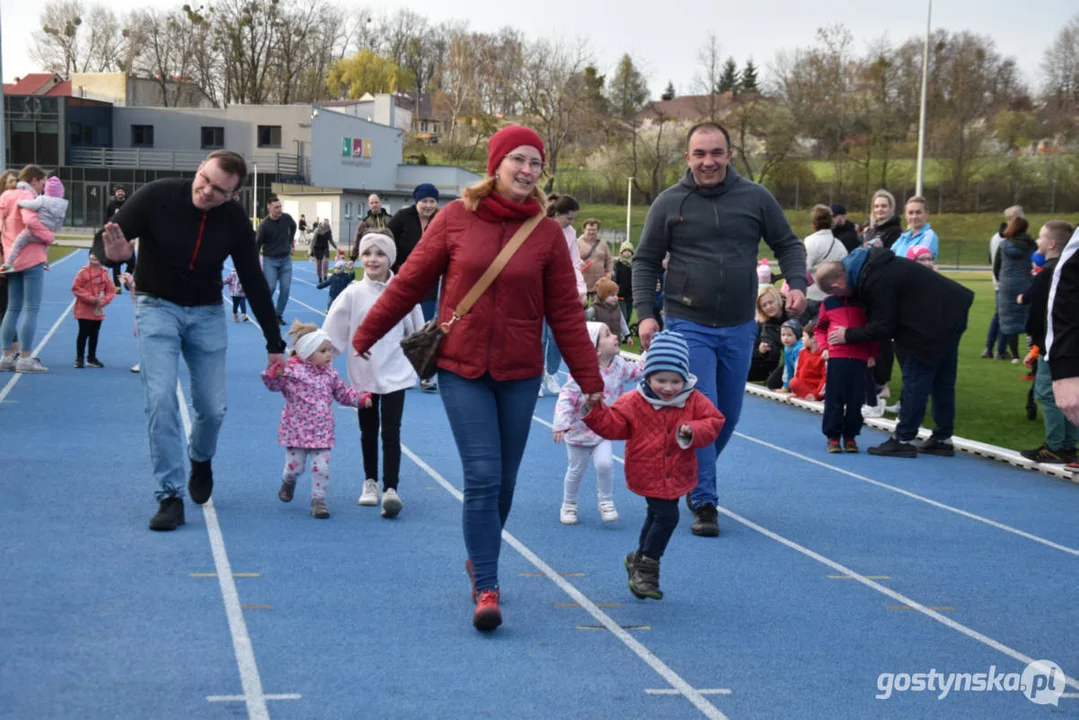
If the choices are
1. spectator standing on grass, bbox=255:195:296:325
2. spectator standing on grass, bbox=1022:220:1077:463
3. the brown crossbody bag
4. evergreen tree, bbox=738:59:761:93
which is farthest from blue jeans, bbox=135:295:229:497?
evergreen tree, bbox=738:59:761:93

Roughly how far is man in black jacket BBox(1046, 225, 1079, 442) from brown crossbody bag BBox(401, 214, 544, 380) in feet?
7.00

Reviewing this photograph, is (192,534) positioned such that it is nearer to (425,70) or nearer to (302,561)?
(302,561)

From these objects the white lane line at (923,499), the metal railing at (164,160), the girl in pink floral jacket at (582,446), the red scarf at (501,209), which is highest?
the metal railing at (164,160)

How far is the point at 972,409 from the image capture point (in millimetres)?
14406

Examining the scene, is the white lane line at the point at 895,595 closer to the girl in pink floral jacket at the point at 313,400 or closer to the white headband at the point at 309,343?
the girl in pink floral jacket at the point at 313,400

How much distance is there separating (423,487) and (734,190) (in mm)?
3065

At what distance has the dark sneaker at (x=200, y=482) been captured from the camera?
777 cm

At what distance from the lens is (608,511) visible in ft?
26.0

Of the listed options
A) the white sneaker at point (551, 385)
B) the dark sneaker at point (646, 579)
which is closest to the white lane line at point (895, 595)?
the dark sneaker at point (646, 579)

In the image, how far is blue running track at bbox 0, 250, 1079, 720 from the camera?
15.7ft

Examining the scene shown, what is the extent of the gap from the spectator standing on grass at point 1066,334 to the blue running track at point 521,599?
123 cm

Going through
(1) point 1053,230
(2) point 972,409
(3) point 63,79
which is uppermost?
(3) point 63,79

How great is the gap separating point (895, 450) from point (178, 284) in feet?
21.9

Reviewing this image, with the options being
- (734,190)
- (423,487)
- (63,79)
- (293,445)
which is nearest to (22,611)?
(293,445)
